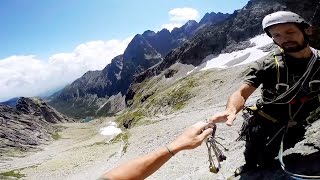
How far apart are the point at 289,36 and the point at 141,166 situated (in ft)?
17.7

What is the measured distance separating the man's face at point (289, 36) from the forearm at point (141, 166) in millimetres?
4867

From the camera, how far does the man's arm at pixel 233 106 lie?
6902 mm

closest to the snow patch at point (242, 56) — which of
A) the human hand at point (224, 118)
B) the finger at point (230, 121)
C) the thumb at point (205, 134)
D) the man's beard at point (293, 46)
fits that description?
the man's beard at point (293, 46)

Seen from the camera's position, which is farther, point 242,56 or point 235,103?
point 242,56

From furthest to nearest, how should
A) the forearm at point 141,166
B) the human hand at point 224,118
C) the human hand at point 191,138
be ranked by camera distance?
the human hand at point 224,118
the human hand at point 191,138
the forearm at point 141,166

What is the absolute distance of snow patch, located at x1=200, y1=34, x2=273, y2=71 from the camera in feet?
488

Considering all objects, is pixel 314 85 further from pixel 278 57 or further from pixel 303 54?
pixel 278 57

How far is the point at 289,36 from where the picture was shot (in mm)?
8531

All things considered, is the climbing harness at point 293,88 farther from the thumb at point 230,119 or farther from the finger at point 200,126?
the finger at point 200,126

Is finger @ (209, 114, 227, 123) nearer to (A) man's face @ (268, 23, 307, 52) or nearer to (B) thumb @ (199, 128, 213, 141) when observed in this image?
(B) thumb @ (199, 128, 213, 141)

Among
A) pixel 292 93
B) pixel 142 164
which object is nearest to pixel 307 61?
pixel 292 93

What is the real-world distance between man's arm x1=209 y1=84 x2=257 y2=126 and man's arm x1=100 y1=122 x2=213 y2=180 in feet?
3.23

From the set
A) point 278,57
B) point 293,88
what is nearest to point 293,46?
point 278,57

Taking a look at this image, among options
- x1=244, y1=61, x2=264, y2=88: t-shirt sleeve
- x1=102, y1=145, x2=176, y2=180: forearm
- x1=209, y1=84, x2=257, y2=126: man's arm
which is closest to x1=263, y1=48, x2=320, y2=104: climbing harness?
x1=244, y1=61, x2=264, y2=88: t-shirt sleeve
